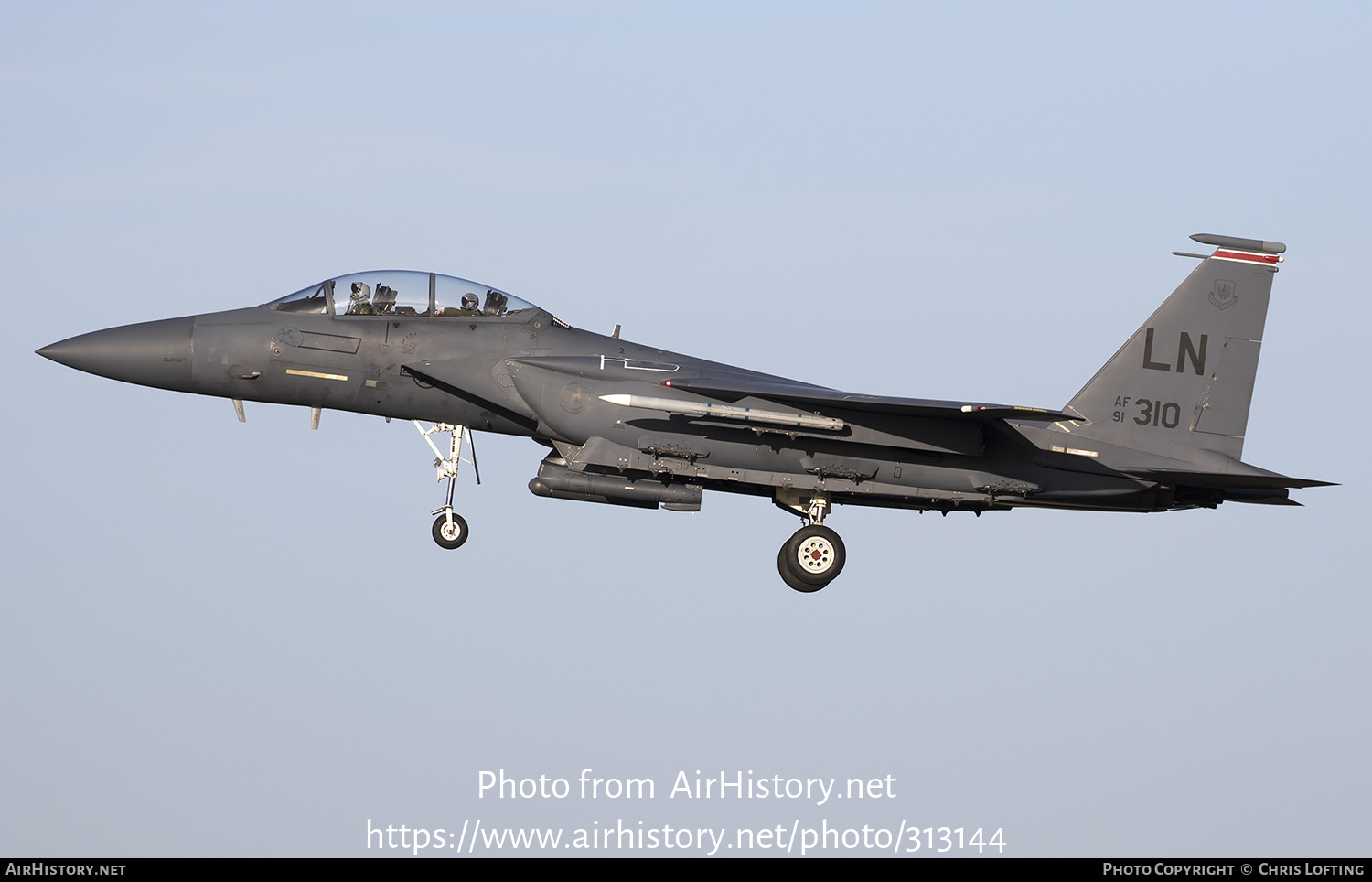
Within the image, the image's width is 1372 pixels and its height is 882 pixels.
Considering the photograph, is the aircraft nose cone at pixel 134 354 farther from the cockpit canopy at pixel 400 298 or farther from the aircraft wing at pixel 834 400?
the aircraft wing at pixel 834 400

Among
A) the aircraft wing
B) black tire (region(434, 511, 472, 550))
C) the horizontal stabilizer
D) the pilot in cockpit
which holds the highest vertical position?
the pilot in cockpit

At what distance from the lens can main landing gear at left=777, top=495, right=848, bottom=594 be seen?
1975 cm

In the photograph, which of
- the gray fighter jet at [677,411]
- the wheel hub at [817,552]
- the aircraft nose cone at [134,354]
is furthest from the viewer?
the wheel hub at [817,552]

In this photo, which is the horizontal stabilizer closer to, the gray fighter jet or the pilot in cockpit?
the gray fighter jet

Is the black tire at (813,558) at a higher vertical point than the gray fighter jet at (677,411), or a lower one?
lower

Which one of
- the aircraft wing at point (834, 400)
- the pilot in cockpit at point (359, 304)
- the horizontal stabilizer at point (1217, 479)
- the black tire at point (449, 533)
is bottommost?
the black tire at point (449, 533)

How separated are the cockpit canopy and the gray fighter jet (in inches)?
0.9

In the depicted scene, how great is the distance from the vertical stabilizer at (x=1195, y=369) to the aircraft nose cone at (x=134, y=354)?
1091 cm

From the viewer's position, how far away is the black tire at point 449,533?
19438 millimetres

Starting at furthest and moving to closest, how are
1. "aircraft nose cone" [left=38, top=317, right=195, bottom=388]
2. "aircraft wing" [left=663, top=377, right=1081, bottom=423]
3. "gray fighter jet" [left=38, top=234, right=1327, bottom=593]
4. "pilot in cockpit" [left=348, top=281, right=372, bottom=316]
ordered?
"pilot in cockpit" [left=348, top=281, right=372, bottom=316] → "aircraft nose cone" [left=38, top=317, right=195, bottom=388] → "gray fighter jet" [left=38, top=234, right=1327, bottom=593] → "aircraft wing" [left=663, top=377, right=1081, bottom=423]

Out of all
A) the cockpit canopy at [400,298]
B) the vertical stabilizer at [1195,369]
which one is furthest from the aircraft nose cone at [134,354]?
the vertical stabilizer at [1195,369]

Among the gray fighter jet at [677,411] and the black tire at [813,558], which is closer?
the gray fighter jet at [677,411]

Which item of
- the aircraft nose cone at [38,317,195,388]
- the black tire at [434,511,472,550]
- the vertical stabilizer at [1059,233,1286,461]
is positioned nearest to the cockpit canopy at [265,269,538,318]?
the aircraft nose cone at [38,317,195,388]

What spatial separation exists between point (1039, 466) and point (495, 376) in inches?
265
